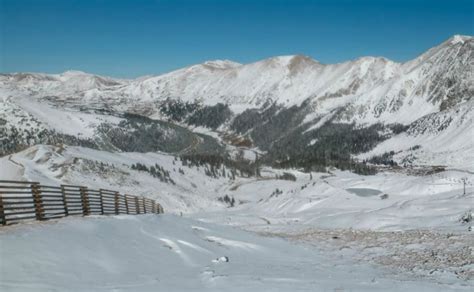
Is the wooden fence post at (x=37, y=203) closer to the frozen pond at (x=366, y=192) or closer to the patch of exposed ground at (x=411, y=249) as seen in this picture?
the patch of exposed ground at (x=411, y=249)

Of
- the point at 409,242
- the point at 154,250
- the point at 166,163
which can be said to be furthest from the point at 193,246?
the point at 166,163

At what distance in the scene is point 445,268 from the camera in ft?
52.2

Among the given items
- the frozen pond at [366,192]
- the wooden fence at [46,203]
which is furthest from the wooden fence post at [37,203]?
the frozen pond at [366,192]

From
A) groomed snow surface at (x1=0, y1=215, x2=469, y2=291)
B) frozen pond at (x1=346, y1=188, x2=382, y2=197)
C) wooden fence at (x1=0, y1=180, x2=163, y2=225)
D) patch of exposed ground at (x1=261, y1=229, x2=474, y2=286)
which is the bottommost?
frozen pond at (x1=346, y1=188, x2=382, y2=197)

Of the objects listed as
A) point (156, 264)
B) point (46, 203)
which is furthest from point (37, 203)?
point (46, 203)

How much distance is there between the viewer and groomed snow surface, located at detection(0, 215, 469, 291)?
12.4 metres

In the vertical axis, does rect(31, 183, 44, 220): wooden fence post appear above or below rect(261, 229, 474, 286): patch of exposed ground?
above

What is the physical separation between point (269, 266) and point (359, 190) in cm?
7491

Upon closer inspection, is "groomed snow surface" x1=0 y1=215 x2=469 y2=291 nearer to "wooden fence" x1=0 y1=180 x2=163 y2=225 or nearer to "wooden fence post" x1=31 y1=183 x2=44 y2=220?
"wooden fence post" x1=31 y1=183 x2=44 y2=220

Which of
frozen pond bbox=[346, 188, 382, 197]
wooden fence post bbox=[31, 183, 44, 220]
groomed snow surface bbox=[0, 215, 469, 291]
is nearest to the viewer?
groomed snow surface bbox=[0, 215, 469, 291]

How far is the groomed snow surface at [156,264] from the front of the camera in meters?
12.4

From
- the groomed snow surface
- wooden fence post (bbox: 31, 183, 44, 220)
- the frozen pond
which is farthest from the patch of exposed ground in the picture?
the frozen pond

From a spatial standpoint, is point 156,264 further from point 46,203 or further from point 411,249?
point 46,203

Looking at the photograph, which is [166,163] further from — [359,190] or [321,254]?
[321,254]
